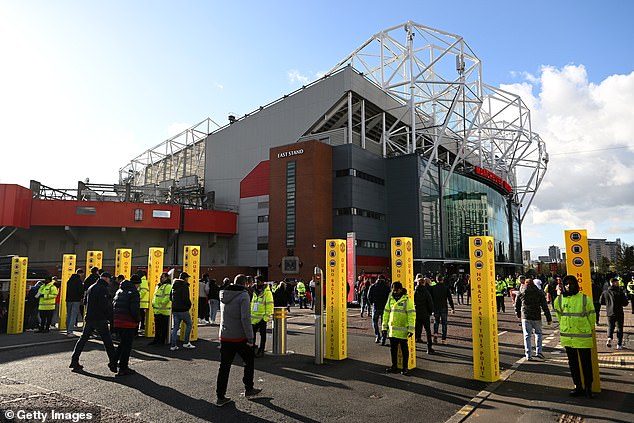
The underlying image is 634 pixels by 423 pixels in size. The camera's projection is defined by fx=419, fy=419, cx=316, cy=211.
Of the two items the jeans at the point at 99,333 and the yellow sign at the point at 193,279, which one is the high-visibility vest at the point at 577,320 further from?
the yellow sign at the point at 193,279

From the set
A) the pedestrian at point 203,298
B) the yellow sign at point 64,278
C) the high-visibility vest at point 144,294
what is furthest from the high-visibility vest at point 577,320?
the yellow sign at point 64,278

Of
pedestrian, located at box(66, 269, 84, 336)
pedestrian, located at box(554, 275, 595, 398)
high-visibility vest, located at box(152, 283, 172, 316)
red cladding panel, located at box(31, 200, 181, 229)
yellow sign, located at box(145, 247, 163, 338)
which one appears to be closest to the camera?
pedestrian, located at box(554, 275, 595, 398)

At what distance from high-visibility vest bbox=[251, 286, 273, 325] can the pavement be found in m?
0.96

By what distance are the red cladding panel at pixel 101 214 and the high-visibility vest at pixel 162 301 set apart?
29.3m

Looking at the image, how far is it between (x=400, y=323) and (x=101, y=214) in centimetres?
3554

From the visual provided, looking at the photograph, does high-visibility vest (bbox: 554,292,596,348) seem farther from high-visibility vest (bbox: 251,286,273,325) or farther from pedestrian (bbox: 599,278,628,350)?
high-visibility vest (bbox: 251,286,273,325)

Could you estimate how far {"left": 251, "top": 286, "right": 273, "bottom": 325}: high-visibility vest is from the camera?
950 cm

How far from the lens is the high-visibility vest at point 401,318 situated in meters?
7.93

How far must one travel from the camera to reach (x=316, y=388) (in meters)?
7.04

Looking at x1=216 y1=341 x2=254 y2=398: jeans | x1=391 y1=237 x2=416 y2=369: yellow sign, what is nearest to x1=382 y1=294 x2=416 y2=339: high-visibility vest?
x1=391 y1=237 x2=416 y2=369: yellow sign

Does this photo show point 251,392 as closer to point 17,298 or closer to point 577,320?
point 577,320

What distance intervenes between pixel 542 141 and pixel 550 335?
5478cm

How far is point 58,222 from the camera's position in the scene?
35438 millimetres

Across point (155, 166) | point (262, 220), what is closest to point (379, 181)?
point (262, 220)
